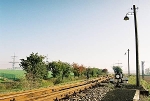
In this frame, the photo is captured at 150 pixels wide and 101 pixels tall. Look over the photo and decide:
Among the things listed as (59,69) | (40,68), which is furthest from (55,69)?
(40,68)

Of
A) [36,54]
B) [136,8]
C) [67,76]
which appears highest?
[136,8]

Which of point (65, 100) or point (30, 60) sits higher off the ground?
point (30, 60)

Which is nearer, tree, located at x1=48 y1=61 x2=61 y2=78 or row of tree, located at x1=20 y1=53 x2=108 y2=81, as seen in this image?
row of tree, located at x1=20 y1=53 x2=108 y2=81

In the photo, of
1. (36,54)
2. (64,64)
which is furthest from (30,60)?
(64,64)

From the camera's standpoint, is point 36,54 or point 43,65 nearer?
point 36,54

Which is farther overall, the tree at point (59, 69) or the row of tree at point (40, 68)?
the tree at point (59, 69)

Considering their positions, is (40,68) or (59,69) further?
(59,69)

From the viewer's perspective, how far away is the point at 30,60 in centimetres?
3312

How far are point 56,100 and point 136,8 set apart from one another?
13309mm

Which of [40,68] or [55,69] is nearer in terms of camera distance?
[40,68]

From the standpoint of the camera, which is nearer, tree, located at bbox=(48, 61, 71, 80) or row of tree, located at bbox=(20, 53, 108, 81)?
row of tree, located at bbox=(20, 53, 108, 81)

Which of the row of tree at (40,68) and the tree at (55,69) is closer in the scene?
the row of tree at (40,68)

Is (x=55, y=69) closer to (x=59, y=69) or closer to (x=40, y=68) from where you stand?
(x=59, y=69)

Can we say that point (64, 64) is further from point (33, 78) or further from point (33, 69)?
point (33, 78)
